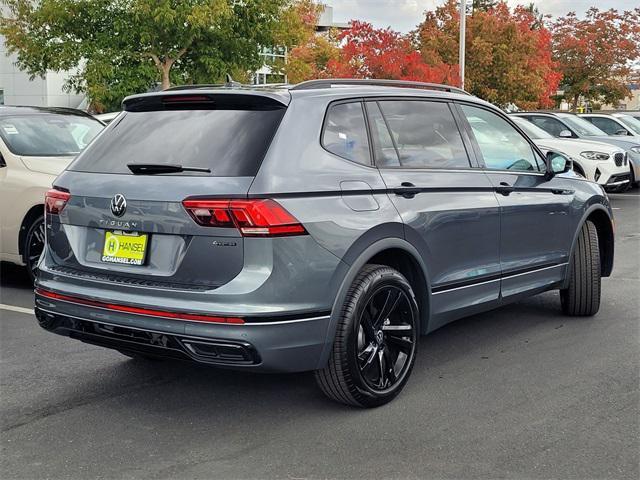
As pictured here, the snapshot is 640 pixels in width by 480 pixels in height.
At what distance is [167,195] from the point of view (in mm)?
4086

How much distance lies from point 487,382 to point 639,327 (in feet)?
6.38

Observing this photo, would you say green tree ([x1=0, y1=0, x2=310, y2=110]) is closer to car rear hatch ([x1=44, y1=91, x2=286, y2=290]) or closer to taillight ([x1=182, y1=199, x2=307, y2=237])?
car rear hatch ([x1=44, y1=91, x2=286, y2=290])

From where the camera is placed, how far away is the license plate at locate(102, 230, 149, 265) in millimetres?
4188

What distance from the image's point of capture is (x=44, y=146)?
8.33 metres

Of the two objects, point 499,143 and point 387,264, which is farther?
point 499,143

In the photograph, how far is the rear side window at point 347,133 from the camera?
14.6 ft

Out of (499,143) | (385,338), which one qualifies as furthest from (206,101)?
(499,143)

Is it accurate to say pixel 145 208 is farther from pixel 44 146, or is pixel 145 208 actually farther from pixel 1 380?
pixel 44 146

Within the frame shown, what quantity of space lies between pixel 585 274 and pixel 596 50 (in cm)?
3966

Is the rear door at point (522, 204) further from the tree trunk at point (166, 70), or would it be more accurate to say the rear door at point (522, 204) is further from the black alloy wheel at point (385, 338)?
the tree trunk at point (166, 70)

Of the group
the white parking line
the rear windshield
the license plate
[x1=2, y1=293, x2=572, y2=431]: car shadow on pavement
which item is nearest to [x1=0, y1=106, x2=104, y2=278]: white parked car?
the white parking line

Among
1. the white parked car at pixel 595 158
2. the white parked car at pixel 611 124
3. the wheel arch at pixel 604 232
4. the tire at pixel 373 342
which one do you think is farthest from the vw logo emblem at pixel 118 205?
the white parked car at pixel 611 124

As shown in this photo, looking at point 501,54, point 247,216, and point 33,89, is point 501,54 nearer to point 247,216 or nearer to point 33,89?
point 33,89

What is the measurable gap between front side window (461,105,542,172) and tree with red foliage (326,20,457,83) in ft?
63.1
